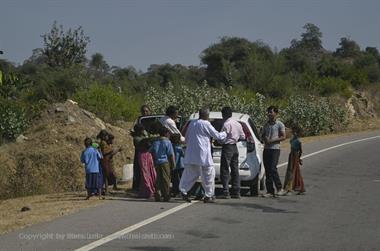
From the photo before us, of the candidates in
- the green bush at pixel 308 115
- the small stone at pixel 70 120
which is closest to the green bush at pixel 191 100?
the green bush at pixel 308 115

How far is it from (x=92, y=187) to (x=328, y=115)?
2701 cm

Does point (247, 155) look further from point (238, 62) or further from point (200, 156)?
point (238, 62)

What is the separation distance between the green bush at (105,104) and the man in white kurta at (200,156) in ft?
48.0

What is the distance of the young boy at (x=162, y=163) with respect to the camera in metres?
12.6

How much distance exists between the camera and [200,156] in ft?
40.0

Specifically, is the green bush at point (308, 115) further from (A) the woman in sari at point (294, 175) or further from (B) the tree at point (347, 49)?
(B) the tree at point (347, 49)

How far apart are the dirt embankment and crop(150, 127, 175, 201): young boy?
17.3 feet

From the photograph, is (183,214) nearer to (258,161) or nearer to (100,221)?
(100,221)

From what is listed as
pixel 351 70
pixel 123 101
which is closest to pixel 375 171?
pixel 123 101

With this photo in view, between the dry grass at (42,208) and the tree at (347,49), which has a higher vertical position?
the tree at (347,49)

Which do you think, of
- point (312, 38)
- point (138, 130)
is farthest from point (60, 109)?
point (312, 38)

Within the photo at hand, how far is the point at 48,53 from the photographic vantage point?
4522 cm

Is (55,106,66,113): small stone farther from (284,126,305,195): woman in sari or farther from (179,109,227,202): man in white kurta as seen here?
(179,109,227,202): man in white kurta

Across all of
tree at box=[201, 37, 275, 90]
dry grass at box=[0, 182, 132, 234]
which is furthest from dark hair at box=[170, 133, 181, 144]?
tree at box=[201, 37, 275, 90]
